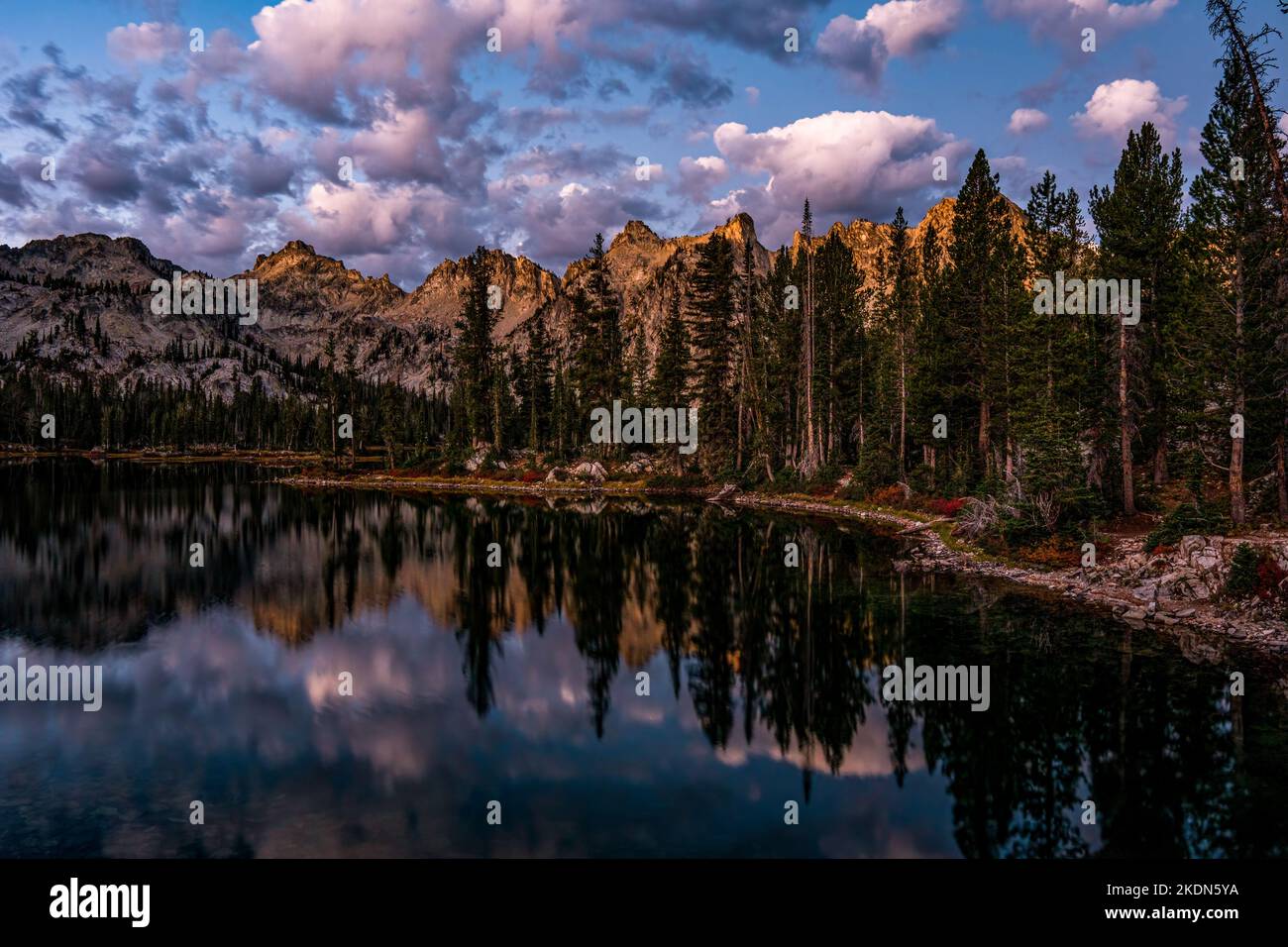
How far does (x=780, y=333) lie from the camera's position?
84.9 m

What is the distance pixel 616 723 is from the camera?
1978 cm

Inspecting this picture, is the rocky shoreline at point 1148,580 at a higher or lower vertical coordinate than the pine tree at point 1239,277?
lower

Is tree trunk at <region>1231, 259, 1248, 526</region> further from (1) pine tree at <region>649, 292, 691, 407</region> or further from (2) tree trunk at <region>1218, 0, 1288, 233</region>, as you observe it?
(1) pine tree at <region>649, 292, 691, 407</region>

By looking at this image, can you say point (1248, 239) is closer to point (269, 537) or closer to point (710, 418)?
point (710, 418)

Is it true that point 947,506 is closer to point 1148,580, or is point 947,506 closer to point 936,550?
point 936,550

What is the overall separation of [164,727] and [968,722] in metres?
21.7

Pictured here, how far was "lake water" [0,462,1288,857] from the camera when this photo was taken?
13.7 m

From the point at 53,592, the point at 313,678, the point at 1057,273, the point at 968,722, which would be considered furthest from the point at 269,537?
the point at 1057,273

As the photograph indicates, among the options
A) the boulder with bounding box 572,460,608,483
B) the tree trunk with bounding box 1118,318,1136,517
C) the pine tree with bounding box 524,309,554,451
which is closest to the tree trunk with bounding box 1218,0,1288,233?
the tree trunk with bounding box 1118,318,1136,517

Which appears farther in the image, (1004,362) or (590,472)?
(590,472)

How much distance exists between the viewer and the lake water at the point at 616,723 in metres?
13.7

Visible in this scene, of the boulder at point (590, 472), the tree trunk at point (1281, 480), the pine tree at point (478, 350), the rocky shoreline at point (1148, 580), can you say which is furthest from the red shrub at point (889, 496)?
the pine tree at point (478, 350)

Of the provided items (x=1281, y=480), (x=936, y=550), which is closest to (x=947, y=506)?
(x=936, y=550)

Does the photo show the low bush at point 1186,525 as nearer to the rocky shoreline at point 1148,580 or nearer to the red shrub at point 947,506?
the rocky shoreline at point 1148,580
